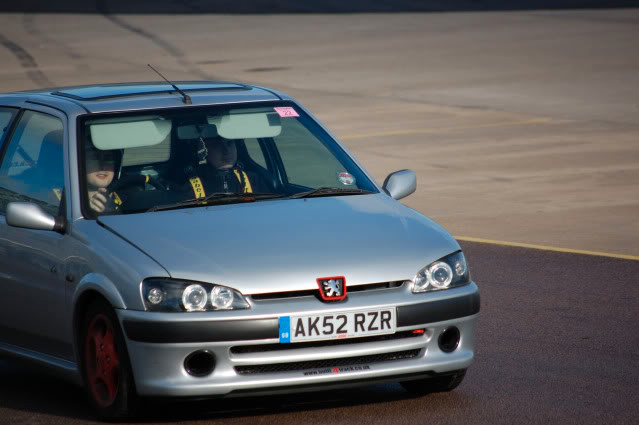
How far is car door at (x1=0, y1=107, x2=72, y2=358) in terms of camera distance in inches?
283

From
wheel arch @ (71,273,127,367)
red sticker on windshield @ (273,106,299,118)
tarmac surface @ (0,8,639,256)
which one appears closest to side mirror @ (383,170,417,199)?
red sticker on windshield @ (273,106,299,118)

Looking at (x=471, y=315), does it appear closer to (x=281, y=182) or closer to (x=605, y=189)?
(x=281, y=182)

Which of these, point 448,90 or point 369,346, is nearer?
point 369,346

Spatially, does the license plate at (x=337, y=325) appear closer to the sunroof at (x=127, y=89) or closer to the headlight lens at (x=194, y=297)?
the headlight lens at (x=194, y=297)

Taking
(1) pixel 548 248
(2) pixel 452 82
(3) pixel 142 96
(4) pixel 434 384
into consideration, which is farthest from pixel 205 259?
(2) pixel 452 82

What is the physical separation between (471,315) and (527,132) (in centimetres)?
1269

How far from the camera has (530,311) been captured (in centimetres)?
945

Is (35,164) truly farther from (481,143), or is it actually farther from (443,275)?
(481,143)

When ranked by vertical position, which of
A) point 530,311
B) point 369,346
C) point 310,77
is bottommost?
point 310,77

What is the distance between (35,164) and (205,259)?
169cm

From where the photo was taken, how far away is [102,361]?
686 cm

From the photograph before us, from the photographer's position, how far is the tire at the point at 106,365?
664 cm

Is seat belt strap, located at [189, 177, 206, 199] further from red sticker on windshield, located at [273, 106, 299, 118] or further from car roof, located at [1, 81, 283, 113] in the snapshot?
red sticker on windshield, located at [273, 106, 299, 118]

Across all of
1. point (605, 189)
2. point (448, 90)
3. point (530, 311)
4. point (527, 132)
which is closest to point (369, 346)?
point (530, 311)
